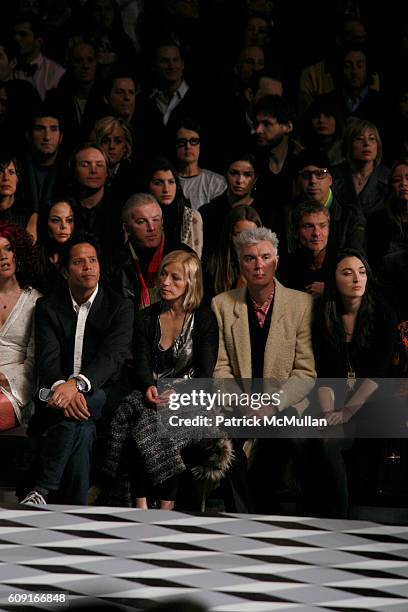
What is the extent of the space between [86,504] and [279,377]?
1128mm

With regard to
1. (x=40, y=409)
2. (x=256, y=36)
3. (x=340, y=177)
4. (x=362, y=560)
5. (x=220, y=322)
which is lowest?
(x=362, y=560)

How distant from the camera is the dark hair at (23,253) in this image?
635 cm

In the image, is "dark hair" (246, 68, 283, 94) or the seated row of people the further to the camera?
"dark hair" (246, 68, 283, 94)

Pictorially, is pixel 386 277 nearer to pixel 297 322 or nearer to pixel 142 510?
pixel 297 322

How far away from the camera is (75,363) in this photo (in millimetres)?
6223

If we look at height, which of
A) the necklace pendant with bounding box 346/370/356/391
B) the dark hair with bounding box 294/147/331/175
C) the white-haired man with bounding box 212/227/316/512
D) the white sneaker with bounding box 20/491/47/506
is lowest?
the white sneaker with bounding box 20/491/47/506

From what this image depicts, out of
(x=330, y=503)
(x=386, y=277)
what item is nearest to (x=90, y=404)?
(x=330, y=503)

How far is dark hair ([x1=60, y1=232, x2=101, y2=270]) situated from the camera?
629 centimetres

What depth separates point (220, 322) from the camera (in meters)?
6.20

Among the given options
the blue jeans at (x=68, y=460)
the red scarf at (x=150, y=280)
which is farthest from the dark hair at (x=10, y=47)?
the blue jeans at (x=68, y=460)

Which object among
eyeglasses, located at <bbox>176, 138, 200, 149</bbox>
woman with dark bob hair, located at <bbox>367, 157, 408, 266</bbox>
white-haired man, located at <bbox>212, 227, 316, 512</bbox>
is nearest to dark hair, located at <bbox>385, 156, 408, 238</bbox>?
woman with dark bob hair, located at <bbox>367, 157, 408, 266</bbox>

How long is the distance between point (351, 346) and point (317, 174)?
1.01m

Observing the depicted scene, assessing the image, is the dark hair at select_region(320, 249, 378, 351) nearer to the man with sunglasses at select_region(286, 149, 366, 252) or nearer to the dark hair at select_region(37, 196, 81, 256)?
the man with sunglasses at select_region(286, 149, 366, 252)

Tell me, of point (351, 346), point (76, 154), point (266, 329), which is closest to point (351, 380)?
point (351, 346)
